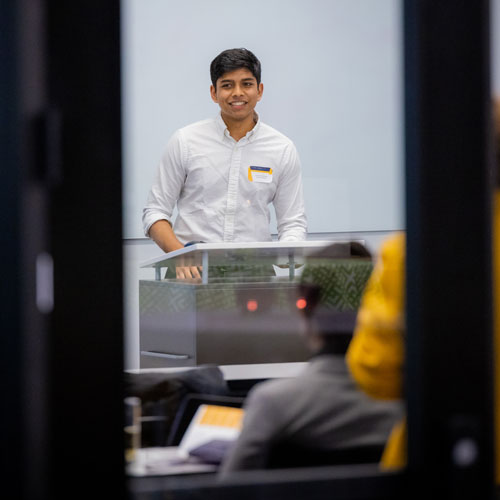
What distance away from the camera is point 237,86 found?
2.80 meters

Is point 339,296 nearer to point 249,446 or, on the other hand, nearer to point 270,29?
point 249,446


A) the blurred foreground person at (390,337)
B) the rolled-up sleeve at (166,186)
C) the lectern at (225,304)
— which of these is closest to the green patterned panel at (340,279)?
the blurred foreground person at (390,337)

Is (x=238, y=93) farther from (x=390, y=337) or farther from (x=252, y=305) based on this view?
(x=390, y=337)

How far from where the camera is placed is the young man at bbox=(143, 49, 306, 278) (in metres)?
2.61

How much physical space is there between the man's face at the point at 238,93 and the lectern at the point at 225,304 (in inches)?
39.9

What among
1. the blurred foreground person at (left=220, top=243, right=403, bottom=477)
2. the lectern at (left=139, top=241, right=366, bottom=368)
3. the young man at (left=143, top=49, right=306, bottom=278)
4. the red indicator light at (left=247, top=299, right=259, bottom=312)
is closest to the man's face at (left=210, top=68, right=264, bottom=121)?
the young man at (left=143, top=49, right=306, bottom=278)

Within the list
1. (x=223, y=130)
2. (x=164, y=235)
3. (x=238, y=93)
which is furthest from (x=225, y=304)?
(x=238, y=93)

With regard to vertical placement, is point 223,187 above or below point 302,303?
above

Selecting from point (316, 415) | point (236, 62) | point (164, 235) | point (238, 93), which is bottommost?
point (316, 415)

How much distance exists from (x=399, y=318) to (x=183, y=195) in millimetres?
1834

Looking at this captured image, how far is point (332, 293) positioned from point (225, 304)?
654mm

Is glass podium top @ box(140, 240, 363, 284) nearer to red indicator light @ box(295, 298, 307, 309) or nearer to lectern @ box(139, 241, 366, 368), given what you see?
lectern @ box(139, 241, 366, 368)

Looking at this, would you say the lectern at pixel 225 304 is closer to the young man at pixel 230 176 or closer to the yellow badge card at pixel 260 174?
the young man at pixel 230 176

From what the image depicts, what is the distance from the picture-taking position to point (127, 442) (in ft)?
2.71
